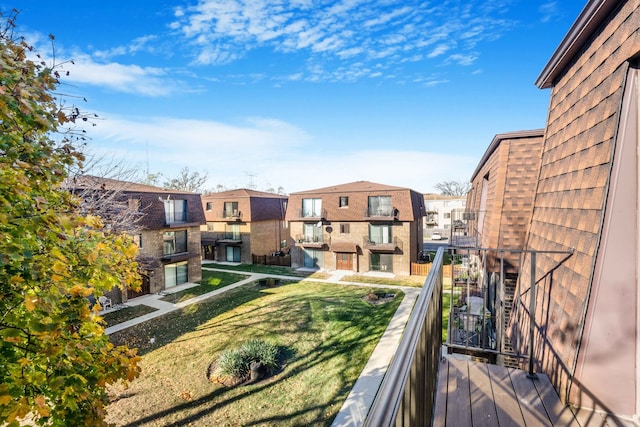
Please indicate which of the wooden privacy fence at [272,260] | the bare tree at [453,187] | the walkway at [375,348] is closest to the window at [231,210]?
the wooden privacy fence at [272,260]

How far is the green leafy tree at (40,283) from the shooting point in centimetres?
253

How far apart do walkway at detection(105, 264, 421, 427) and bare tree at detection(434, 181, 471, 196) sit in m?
53.9

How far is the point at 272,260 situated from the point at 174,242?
883 cm

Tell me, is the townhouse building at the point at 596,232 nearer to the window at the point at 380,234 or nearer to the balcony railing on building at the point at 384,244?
the balcony railing on building at the point at 384,244

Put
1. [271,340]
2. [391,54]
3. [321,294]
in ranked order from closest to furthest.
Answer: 1. [391,54]
2. [271,340]
3. [321,294]

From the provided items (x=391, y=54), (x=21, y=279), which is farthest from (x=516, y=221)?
(x=21, y=279)

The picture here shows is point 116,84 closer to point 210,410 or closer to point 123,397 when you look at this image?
point 123,397

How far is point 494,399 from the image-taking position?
8.95 feet

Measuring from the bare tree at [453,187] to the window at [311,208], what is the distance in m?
51.8

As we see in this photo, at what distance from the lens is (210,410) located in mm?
7266

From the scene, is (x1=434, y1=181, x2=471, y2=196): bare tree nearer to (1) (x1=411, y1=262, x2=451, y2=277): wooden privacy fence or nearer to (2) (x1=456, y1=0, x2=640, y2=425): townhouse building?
(1) (x1=411, y1=262, x2=451, y2=277): wooden privacy fence

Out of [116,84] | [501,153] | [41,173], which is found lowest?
[41,173]

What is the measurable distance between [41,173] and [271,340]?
31.2ft

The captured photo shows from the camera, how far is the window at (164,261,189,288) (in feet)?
62.2
